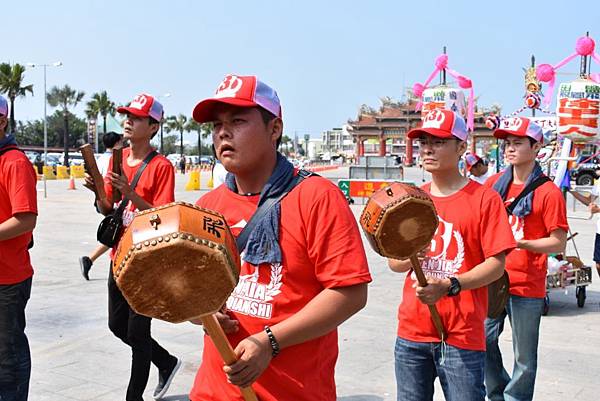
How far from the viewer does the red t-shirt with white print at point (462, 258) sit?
3.33 m

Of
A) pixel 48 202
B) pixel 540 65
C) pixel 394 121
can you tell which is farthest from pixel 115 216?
pixel 394 121

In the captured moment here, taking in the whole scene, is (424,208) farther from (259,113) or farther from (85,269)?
(85,269)

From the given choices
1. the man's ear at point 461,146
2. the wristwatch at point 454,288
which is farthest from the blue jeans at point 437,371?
the man's ear at point 461,146

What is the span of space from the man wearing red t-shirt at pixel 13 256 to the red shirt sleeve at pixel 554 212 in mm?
2966

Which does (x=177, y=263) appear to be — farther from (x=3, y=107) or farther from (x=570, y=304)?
(x=570, y=304)

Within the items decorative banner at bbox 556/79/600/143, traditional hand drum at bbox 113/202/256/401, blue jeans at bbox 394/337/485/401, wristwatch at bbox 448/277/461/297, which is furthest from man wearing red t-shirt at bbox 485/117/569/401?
decorative banner at bbox 556/79/600/143

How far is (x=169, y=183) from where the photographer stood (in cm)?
464

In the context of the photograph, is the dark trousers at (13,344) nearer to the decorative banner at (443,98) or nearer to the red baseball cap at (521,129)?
the red baseball cap at (521,129)

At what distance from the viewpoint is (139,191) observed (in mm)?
4590

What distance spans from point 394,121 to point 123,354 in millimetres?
89605

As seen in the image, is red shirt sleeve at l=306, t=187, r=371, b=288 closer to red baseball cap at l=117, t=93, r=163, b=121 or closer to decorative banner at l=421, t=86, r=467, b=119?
red baseball cap at l=117, t=93, r=163, b=121

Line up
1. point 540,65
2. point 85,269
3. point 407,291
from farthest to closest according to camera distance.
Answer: point 540,65 → point 85,269 → point 407,291

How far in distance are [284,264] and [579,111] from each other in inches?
335

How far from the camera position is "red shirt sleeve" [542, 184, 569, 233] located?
4.38 m
